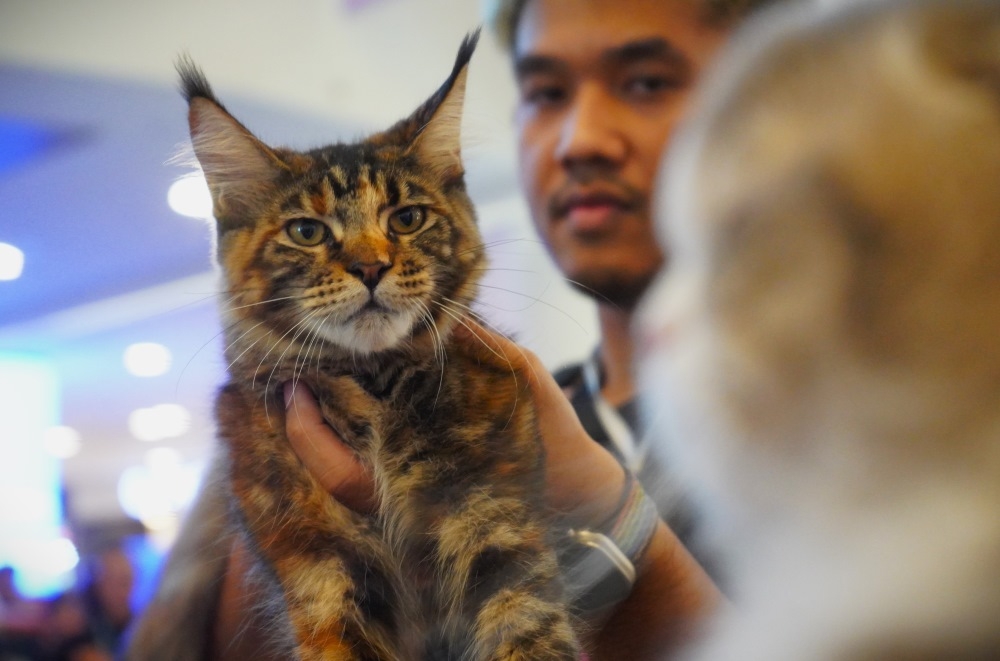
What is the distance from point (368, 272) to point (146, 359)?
0.75 ft

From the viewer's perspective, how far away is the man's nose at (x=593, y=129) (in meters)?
0.60

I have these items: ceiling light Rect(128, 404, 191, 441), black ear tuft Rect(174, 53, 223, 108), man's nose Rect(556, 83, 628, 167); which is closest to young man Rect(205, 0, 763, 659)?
man's nose Rect(556, 83, 628, 167)

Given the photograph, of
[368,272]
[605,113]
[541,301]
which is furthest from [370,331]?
[605,113]

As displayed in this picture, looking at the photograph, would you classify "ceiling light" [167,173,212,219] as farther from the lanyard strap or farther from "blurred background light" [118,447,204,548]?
the lanyard strap

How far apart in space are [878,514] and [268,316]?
48 cm

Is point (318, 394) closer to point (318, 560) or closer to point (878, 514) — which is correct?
point (318, 560)

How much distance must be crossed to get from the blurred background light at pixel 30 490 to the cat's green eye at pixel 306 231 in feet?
0.85

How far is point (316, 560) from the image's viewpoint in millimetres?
559

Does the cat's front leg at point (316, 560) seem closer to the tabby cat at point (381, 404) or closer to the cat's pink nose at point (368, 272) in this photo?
the tabby cat at point (381, 404)

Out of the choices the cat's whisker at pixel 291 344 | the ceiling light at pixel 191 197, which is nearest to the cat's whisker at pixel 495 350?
the cat's whisker at pixel 291 344

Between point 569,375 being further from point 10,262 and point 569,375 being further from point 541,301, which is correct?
point 10,262

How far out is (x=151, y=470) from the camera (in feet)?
2.06

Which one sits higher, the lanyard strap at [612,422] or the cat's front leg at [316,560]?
the lanyard strap at [612,422]

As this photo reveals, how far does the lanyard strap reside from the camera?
62cm
